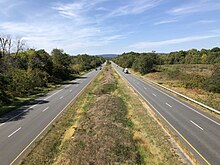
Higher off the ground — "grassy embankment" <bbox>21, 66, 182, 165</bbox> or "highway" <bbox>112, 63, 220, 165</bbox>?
"highway" <bbox>112, 63, 220, 165</bbox>

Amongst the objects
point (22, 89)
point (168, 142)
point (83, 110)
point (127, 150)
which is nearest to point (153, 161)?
point (127, 150)

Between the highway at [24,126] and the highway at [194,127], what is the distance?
A: 12524 mm

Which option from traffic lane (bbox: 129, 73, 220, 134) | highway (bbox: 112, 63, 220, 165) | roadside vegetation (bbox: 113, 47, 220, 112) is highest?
roadside vegetation (bbox: 113, 47, 220, 112)

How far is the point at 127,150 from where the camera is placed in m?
15.5

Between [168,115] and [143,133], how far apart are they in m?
6.86

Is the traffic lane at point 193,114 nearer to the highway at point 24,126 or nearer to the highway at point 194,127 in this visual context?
the highway at point 194,127

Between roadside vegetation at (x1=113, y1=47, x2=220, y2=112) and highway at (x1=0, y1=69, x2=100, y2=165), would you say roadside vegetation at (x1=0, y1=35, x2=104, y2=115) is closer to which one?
highway at (x1=0, y1=69, x2=100, y2=165)

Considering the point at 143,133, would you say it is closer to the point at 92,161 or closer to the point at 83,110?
the point at 92,161

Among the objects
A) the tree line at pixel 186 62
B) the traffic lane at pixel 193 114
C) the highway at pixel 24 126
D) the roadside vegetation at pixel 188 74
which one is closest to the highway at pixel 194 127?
the traffic lane at pixel 193 114

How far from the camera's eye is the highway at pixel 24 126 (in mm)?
16609

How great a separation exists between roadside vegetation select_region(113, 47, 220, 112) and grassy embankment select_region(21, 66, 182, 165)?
543 inches

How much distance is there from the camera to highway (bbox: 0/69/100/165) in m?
16.6

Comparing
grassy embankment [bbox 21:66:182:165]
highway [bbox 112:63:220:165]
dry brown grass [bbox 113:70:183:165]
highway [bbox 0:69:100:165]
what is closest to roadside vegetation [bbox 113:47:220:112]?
highway [bbox 112:63:220:165]

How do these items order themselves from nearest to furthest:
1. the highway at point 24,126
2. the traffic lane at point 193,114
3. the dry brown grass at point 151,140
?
the dry brown grass at point 151,140, the highway at point 24,126, the traffic lane at point 193,114
